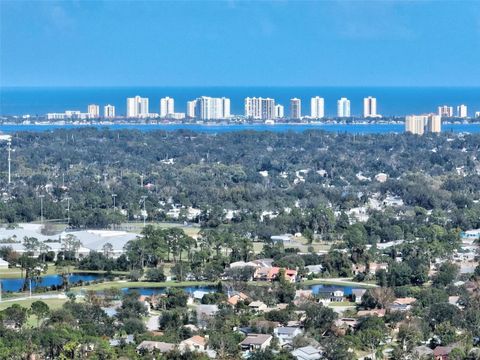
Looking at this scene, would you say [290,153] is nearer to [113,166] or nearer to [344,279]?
[113,166]

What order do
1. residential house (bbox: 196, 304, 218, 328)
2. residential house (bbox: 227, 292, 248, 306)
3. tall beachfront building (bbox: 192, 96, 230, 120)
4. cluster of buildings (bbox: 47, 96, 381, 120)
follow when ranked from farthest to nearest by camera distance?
cluster of buildings (bbox: 47, 96, 381, 120) < tall beachfront building (bbox: 192, 96, 230, 120) < residential house (bbox: 227, 292, 248, 306) < residential house (bbox: 196, 304, 218, 328)

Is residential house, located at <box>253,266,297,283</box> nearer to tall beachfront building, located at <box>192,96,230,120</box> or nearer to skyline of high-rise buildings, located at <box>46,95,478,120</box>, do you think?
skyline of high-rise buildings, located at <box>46,95,478,120</box>

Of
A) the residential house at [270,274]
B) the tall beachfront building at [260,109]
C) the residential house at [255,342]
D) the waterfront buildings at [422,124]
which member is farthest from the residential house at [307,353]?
the tall beachfront building at [260,109]

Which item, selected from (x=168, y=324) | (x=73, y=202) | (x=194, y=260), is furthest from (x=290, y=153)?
(x=168, y=324)

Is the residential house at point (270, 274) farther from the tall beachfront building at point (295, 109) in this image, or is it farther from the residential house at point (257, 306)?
the tall beachfront building at point (295, 109)

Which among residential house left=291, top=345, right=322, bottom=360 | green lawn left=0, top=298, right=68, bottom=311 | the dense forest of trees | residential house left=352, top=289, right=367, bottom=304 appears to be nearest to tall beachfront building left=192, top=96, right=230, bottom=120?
the dense forest of trees

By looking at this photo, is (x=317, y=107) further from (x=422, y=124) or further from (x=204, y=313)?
(x=204, y=313)
